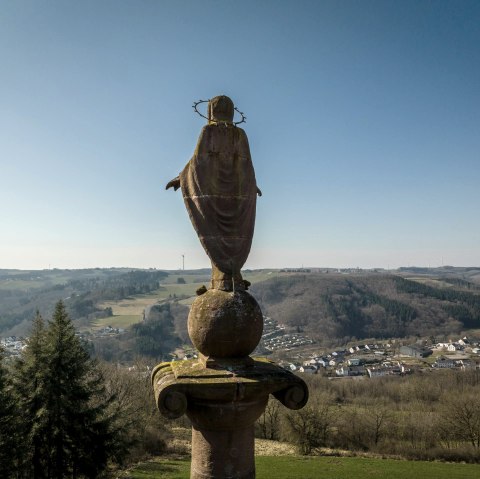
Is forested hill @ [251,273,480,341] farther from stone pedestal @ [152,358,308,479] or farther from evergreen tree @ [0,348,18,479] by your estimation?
stone pedestal @ [152,358,308,479]

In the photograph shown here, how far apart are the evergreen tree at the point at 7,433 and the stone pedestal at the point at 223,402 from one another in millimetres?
15447

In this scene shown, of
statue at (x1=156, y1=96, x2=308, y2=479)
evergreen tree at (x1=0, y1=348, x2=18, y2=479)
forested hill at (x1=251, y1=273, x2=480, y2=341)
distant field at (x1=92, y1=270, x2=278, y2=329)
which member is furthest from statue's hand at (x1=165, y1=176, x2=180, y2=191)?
forested hill at (x1=251, y1=273, x2=480, y2=341)

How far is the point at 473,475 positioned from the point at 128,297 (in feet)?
Result: 480

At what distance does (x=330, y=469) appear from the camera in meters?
30.6

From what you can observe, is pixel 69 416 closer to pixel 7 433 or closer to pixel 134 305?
pixel 7 433

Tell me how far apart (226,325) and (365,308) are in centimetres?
13070

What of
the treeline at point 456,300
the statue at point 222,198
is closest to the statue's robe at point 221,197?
the statue at point 222,198

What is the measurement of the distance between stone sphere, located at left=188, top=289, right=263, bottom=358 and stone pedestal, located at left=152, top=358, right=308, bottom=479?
174 mm

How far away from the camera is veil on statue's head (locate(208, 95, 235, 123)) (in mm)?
6004

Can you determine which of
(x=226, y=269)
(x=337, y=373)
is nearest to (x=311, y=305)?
(x=337, y=373)

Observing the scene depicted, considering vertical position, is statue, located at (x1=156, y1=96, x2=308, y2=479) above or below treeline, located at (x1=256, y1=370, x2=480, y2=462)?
above

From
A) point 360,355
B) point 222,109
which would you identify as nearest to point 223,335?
point 222,109

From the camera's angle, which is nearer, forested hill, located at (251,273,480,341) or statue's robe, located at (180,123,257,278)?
statue's robe, located at (180,123,257,278)

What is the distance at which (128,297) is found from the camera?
16362cm
